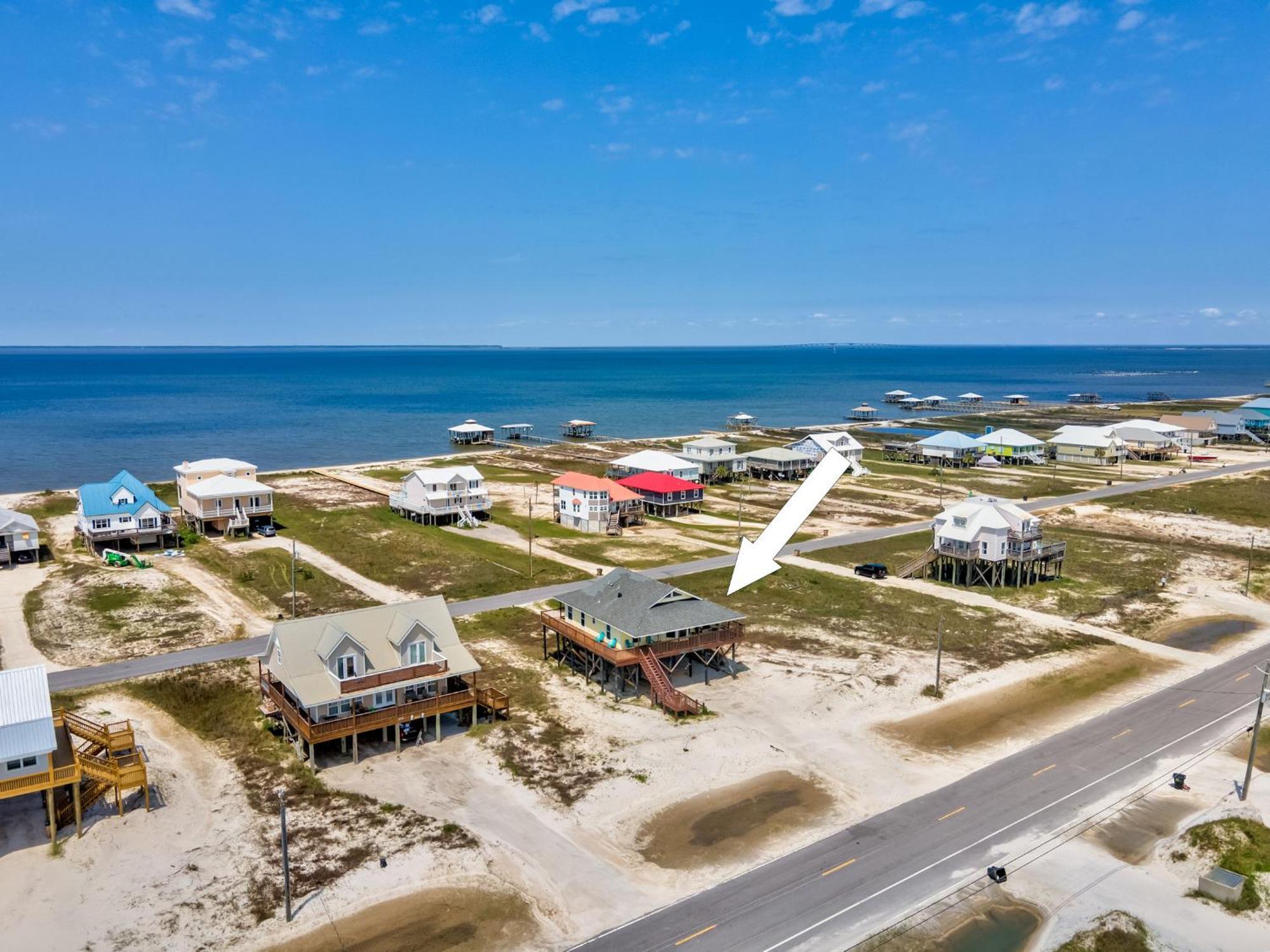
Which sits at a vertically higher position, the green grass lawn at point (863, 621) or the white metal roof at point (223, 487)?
the white metal roof at point (223, 487)

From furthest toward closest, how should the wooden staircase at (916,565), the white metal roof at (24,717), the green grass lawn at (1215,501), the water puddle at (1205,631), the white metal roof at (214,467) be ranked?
the green grass lawn at (1215,501) → the white metal roof at (214,467) → the wooden staircase at (916,565) → the water puddle at (1205,631) → the white metal roof at (24,717)

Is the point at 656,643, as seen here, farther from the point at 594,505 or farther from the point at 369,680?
the point at 594,505

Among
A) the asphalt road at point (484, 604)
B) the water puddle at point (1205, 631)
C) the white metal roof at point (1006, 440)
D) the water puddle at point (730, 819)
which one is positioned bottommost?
the water puddle at point (730, 819)

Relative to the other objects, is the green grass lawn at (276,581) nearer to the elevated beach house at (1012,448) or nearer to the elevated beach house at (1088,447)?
the elevated beach house at (1012,448)

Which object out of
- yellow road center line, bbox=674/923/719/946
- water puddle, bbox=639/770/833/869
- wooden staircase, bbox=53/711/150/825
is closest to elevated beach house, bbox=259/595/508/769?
wooden staircase, bbox=53/711/150/825

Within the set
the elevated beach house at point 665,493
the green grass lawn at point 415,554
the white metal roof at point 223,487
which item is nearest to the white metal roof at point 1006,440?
the elevated beach house at point 665,493

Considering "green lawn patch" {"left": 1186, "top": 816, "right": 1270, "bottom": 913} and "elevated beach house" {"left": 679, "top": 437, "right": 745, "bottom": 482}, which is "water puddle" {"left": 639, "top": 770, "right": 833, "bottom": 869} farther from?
"elevated beach house" {"left": 679, "top": 437, "right": 745, "bottom": 482}


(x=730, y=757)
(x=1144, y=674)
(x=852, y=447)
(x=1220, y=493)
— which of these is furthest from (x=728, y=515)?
(x=1220, y=493)
